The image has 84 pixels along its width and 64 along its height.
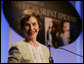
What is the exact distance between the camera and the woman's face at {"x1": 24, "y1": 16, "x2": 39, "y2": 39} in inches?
74.5

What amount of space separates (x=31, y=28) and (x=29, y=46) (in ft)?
0.56

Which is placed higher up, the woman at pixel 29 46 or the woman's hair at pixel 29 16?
the woman's hair at pixel 29 16

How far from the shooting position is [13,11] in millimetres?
1881

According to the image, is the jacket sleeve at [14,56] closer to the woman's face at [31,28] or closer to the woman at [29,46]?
the woman at [29,46]

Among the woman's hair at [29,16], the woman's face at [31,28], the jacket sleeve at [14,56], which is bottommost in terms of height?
the jacket sleeve at [14,56]

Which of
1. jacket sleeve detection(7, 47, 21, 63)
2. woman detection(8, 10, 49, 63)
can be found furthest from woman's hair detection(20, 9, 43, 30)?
jacket sleeve detection(7, 47, 21, 63)

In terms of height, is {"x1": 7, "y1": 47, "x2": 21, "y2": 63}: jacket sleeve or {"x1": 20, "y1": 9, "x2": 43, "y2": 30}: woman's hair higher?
{"x1": 20, "y1": 9, "x2": 43, "y2": 30}: woman's hair

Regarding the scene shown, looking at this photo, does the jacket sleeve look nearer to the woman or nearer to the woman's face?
the woman

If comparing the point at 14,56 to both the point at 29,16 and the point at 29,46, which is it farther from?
the point at 29,16

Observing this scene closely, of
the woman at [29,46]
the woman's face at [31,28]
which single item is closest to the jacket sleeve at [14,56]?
the woman at [29,46]

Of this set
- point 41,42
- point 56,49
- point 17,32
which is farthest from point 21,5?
point 56,49

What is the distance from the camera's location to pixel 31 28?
1893 mm

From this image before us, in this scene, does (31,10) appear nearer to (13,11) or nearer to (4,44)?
(13,11)

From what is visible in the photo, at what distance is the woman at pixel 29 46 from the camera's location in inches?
72.0
